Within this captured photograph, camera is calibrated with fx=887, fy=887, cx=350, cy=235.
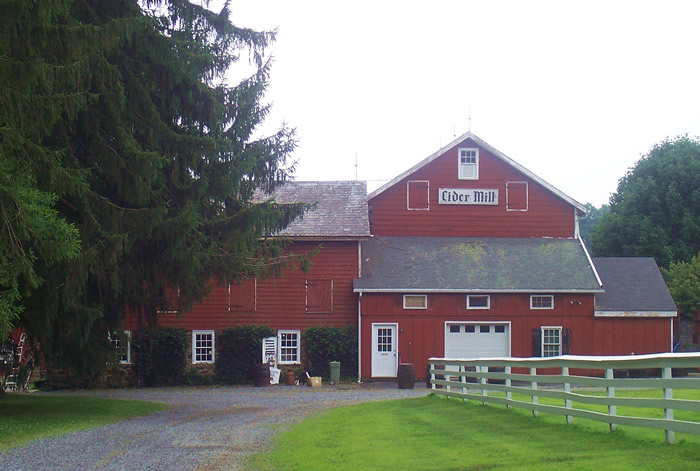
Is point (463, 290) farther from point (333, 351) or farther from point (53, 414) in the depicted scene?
point (53, 414)

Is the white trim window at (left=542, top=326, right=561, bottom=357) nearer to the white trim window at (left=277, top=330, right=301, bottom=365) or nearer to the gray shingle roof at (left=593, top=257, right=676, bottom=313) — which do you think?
the gray shingle roof at (left=593, top=257, right=676, bottom=313)

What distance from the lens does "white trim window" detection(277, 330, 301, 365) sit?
32.8 m

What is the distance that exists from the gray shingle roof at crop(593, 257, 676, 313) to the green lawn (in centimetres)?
1758

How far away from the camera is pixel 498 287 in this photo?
32.3 metres

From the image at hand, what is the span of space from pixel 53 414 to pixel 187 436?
552cm

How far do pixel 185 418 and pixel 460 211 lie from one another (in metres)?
18.2

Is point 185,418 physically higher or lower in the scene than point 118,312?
lower

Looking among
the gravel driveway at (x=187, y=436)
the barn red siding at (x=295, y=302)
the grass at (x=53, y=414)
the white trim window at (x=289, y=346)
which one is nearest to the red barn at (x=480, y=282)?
the barn red siding at (x=295, y=302)

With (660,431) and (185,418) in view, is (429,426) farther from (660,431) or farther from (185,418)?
(185,418)

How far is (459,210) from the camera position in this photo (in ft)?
115

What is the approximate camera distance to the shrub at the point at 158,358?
3203 cm

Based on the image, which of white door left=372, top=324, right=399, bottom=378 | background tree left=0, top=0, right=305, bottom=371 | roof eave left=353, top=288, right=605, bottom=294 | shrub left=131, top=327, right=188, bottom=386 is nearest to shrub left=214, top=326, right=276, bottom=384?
shrub left=131, top=327, right=188, bottom=386

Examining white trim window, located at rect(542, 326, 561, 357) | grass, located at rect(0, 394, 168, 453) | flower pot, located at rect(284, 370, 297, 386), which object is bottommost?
flower pot, located at rect(284, 370, 297, 386)

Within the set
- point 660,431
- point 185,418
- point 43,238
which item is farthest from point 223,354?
point 660,431
